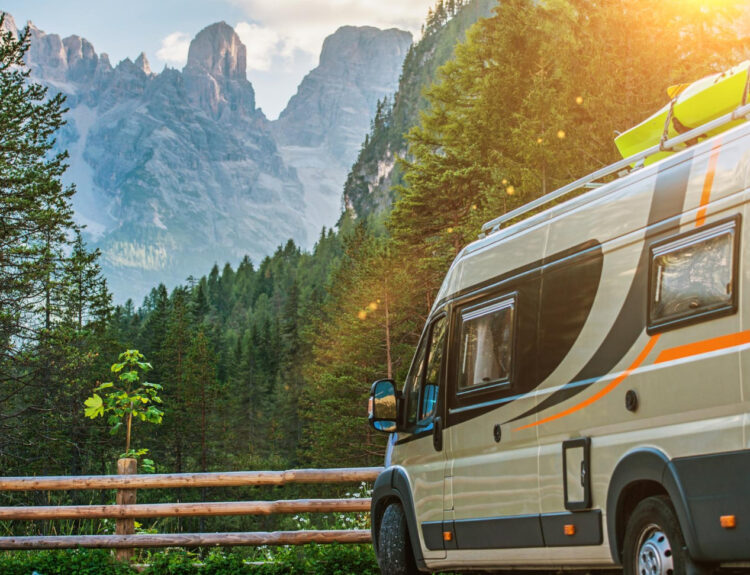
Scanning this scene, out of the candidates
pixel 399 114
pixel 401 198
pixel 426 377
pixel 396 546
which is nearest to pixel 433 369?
pixel 426 377

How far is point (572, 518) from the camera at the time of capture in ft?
17.0

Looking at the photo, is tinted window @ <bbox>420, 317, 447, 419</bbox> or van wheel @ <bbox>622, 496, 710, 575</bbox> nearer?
van wheel @ <bbox>622, 496, 710, 575</bbox>

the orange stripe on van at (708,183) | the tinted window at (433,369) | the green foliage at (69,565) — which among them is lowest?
the green foliage at (69,565)

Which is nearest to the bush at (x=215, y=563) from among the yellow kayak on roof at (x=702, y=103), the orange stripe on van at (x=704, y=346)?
the yellow kayak on roof at (x=702, y=103)

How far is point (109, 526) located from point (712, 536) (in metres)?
9.84

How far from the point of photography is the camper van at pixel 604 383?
160 inches

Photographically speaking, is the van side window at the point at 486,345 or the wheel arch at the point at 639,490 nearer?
the wheel arch at the point at 639,490

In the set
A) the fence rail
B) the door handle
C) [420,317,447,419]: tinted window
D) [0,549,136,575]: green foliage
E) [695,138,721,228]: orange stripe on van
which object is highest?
[695,138,721,228]: orange stripe on van

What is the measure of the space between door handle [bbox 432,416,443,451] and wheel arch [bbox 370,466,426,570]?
67 cm

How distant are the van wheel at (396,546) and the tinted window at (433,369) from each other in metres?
1.04

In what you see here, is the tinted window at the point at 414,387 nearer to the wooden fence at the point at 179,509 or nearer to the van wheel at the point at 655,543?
the wooden fence at the point at 179,509

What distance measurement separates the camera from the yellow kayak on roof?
530 cm

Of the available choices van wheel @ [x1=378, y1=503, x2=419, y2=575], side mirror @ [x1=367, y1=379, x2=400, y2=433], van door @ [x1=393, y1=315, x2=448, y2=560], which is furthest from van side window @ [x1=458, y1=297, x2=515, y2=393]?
van wheel @ [x1=378, y1=503, x2=419, y2=575]

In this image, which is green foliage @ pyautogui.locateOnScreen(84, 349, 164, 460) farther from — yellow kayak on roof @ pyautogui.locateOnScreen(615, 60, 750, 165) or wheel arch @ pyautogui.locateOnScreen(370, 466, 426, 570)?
yellow kayak on roof @ pyautogui.locateOnScreen(615, 60, 750, 165)
